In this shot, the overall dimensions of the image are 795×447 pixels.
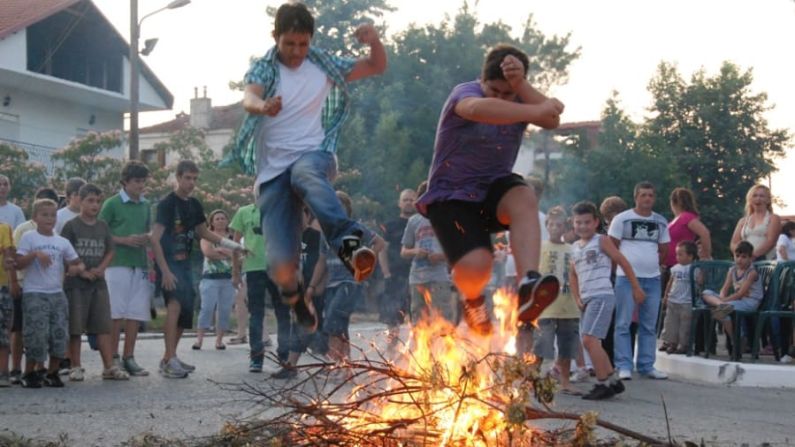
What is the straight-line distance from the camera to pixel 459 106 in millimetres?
6051

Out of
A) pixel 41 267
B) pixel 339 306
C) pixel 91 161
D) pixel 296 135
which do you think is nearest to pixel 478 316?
pixel 296 135

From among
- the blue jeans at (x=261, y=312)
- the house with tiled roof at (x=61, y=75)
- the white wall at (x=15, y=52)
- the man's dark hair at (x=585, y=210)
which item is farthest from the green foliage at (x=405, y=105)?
the man's dark hair at (x=585, y=210)

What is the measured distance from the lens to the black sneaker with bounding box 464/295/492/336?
638 centimetres

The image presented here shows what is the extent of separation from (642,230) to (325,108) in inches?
188

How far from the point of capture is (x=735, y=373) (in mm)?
10617

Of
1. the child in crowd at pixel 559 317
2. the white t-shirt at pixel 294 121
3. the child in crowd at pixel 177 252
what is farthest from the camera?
the child in crowd at pixel 177 252

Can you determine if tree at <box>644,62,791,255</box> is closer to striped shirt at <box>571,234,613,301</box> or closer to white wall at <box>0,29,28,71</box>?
white wall at <box>0,29,28,71</box>

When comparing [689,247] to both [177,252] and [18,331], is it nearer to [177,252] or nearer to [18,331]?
[177,252]

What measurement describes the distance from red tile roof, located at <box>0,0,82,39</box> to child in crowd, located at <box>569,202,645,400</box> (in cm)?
2730

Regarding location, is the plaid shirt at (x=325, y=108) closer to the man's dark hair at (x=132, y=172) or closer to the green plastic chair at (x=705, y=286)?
the man's dark hair at (x=132, y=172)

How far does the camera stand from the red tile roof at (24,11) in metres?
34.1

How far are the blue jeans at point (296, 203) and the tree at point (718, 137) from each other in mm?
39418

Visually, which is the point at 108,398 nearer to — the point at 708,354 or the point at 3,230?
the point at 3,230

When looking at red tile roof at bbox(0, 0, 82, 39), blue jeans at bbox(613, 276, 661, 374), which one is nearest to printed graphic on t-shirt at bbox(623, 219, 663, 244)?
blue jeans at bbox(613, 276, 661, 374)
